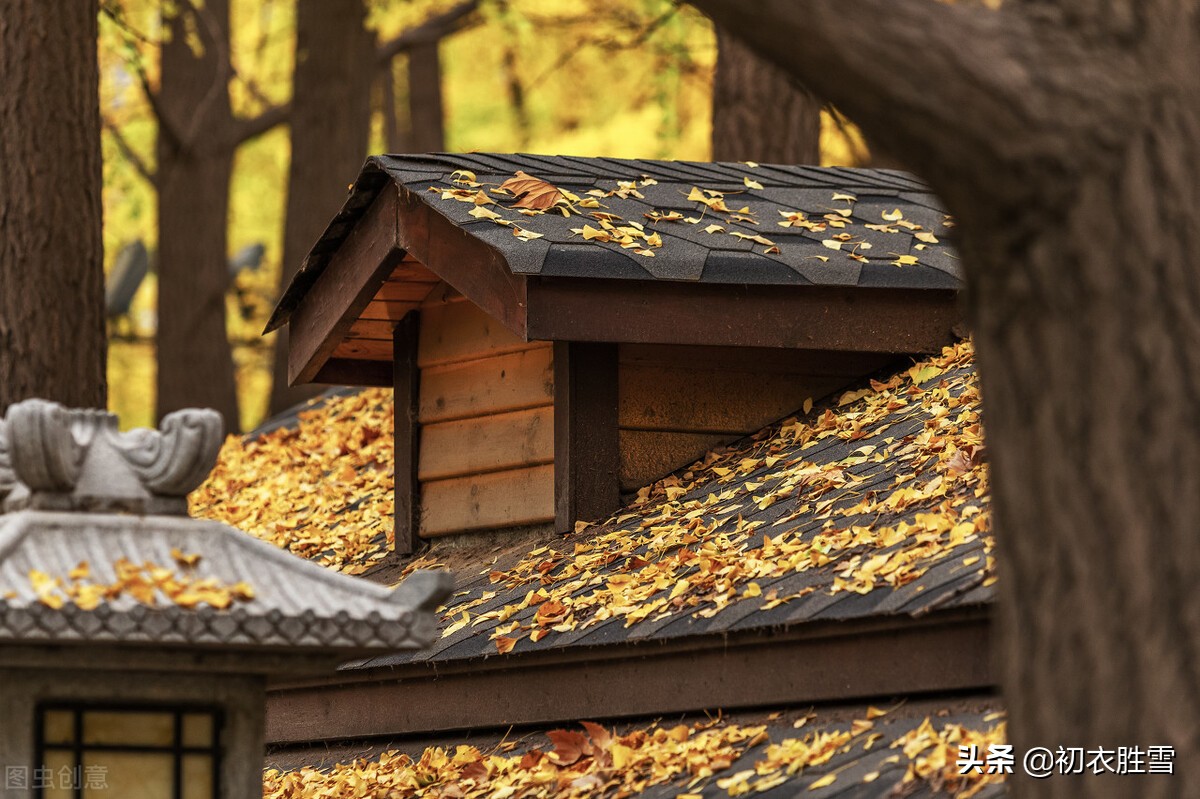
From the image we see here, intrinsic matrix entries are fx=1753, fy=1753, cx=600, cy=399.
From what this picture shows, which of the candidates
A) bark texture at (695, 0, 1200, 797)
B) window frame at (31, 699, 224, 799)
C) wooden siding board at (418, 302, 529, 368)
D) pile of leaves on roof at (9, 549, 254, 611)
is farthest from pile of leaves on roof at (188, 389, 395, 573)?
bark texture at (695, 0, 1200, 797)

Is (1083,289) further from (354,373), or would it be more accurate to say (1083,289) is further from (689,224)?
(354,373)

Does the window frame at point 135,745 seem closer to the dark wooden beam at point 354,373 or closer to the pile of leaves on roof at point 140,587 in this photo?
the pile of leaves on roof at point 140,587

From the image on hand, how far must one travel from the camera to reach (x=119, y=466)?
4.64 metres

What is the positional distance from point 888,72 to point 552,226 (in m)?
3.65

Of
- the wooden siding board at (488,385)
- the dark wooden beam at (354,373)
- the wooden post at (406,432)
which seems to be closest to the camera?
the wooden siding board at (488,385)

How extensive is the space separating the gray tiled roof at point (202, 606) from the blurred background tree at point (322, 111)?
7491 millimetres

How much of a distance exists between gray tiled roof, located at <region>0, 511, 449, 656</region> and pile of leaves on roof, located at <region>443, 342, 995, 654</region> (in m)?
1.18

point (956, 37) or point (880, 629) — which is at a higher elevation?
point (956, 37)

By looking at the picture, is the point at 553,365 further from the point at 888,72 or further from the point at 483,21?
the point at 483,21

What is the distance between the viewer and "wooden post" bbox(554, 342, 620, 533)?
6.77 meters

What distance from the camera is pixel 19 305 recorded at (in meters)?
8.42

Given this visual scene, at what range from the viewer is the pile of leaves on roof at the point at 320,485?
8.10 metres

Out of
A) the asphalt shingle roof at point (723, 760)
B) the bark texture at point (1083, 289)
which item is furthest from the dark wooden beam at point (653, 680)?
the bark texture at point (1083, 289)

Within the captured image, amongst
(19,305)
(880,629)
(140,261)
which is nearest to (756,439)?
(880,629)
